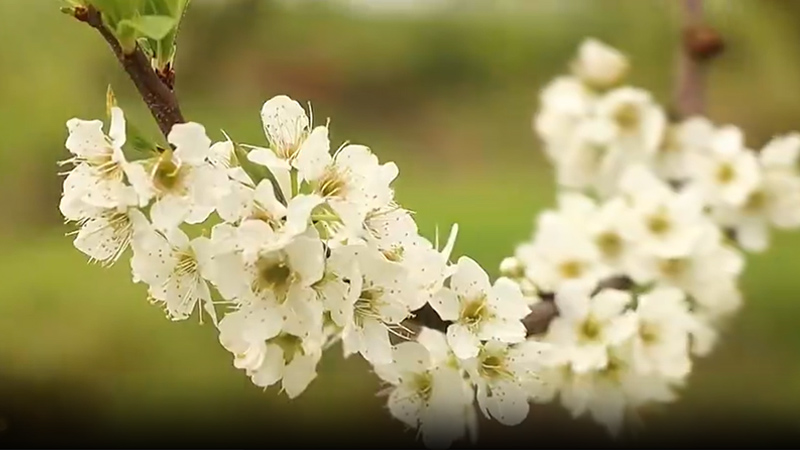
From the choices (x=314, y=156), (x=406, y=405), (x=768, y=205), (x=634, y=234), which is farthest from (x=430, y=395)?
(x=768, y=205)

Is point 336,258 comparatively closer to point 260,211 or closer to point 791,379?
point 260,211

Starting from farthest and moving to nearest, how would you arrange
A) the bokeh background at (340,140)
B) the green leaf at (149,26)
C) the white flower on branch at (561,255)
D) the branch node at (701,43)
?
the bokeh background at (340,140) < the branch node at (701,43) < the white flower on branch at (561,255) < the green leaf at (149,26)

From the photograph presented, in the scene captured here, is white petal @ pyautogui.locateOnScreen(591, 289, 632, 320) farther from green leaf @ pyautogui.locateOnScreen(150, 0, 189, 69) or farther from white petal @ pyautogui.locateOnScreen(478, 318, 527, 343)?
green leaf @ pyautogui.locateOnScreen(150, 0, 189, 69)

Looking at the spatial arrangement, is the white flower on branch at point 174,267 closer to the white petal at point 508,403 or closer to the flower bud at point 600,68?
the white petal at point 508,403

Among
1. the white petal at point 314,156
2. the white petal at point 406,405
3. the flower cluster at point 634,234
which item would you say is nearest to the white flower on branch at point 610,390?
the flower cluster at point 634,234

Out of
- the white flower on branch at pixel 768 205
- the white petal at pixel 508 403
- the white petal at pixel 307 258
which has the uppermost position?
the white flower on branch at pixel 768 205

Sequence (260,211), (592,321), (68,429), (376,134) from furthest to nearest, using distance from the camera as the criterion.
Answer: (376,134), (68,429), (592,321), (260,211)

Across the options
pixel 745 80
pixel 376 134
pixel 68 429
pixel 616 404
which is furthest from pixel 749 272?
pixel 68 429

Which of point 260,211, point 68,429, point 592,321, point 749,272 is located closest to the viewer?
point 260,211
